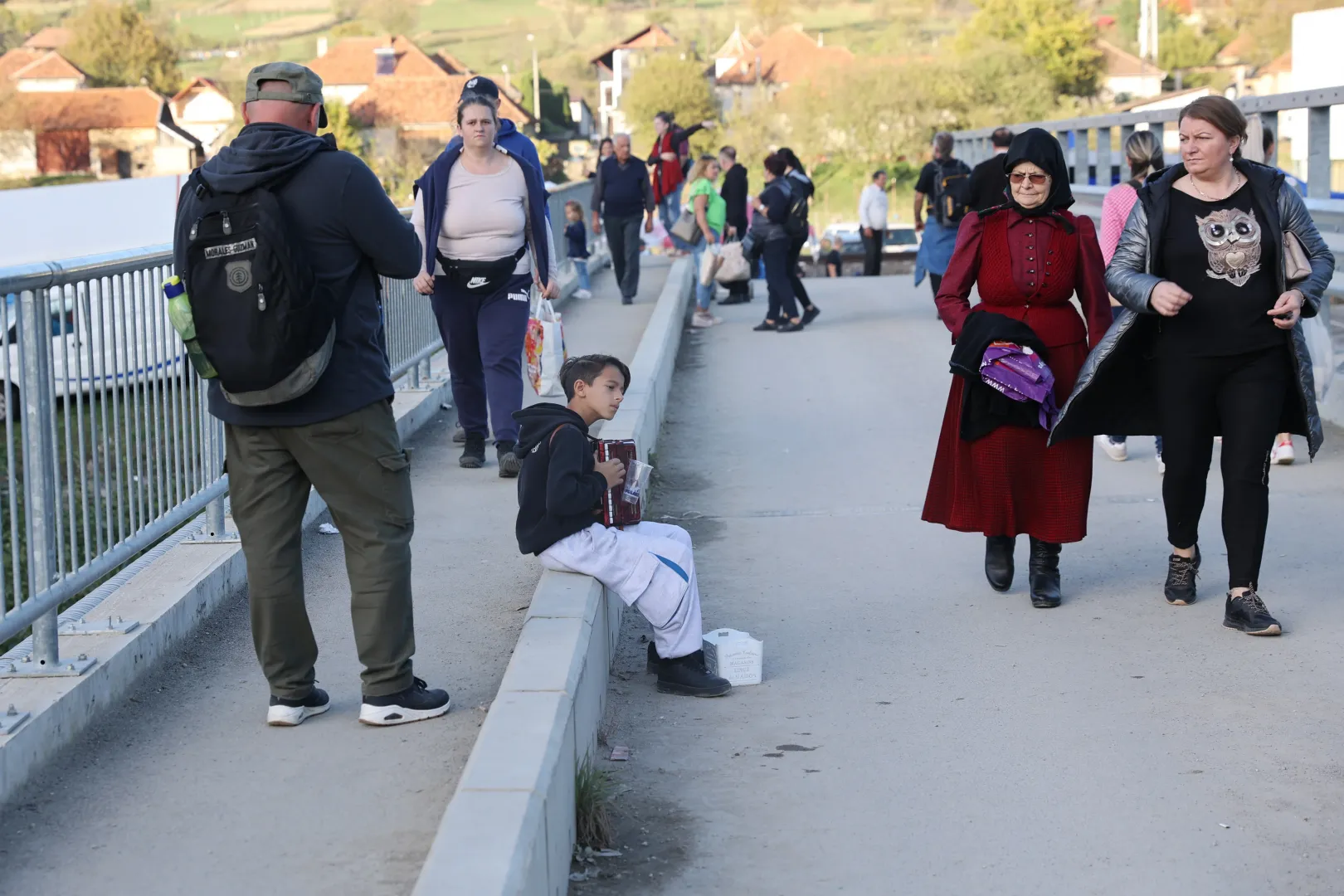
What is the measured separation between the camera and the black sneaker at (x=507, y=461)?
8.57m

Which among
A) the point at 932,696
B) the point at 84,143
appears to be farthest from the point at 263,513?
the point at 84,143

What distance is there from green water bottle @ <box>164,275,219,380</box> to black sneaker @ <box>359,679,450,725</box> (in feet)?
3.50

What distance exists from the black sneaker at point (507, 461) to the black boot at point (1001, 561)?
2.69 meters

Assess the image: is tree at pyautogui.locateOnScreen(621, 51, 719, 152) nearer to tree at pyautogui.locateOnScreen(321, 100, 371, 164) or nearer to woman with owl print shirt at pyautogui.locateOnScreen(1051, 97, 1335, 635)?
tree at pyautogui.locateOnScreen(321, 100, 371, 164)

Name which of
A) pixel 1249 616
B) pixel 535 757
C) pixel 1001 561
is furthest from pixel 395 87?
pixel 535 757

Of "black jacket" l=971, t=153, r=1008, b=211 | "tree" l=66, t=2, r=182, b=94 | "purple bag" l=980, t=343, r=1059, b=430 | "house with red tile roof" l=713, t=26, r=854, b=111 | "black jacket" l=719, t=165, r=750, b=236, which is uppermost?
"tree" l=66, t=2, r=182, b=94

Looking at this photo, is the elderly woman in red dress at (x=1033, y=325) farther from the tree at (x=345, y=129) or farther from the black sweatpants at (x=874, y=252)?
the tree at (x=345, y=129)

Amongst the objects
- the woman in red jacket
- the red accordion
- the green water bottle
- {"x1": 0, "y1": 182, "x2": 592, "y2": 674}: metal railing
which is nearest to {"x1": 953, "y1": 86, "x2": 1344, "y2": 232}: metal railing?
the woman in red jacket

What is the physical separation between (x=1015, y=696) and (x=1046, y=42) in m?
97.2

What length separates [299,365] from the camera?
4406mm

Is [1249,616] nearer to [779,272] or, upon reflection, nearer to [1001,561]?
[1001,561]

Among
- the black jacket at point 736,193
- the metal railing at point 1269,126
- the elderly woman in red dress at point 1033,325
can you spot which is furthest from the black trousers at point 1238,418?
the black jacket at point 736,193

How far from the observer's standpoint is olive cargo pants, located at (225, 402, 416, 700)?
181 inches

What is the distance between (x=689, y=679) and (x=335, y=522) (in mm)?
1396
